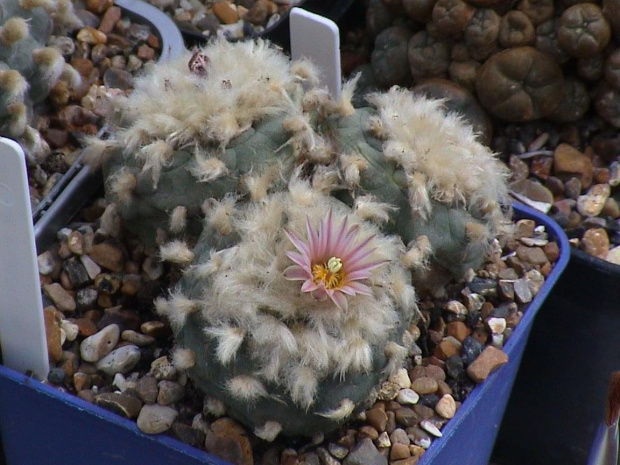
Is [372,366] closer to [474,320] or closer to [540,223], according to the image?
[474,320]

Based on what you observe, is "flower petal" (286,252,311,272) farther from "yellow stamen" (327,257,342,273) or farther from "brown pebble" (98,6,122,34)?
"brown pebble" (98,6,122,34)

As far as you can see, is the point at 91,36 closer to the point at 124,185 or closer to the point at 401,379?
the point at 124,185

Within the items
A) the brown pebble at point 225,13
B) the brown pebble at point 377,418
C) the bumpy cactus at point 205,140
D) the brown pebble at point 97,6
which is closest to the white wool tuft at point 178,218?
the bumpy cactus at point 205,140

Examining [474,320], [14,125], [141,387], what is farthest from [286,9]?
[141,387]

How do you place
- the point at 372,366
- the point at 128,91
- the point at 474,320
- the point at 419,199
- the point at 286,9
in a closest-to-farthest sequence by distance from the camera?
1. the point at 372,366
2. the point at 419,199
3. the point at 474,320
4. the point at 128,91
5. the point at 286,9

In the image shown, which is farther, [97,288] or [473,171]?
[97,288]

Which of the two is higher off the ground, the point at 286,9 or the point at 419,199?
the point at 419,199

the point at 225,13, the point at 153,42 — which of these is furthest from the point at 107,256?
the point at 225,13
